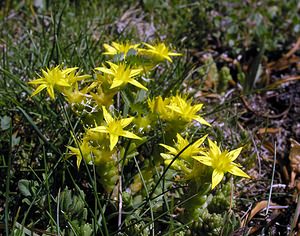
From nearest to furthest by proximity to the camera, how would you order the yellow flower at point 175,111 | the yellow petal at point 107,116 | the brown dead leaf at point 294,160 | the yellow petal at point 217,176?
1. the yellow petal at point 217,176
2. the yellow petal at point 107,116
3. the yellow flower at point 175,111
4. the brown dead leaf at point 294,160

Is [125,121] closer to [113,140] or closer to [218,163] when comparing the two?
[113,140]

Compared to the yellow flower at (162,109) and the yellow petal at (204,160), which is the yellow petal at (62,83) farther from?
the yellow petal at (204,160)

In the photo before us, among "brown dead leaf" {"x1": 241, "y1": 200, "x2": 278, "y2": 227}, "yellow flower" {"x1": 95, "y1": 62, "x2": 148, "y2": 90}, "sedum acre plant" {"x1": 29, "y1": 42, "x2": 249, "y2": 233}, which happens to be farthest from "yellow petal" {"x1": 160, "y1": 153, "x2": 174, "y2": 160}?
"brown dead leaf" {"x1": 241, "y1": 200, "x2": 278, "y2": 227}

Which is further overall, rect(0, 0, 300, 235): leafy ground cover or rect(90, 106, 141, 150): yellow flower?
rect(0, 0, 300, 235): leafy ground cover

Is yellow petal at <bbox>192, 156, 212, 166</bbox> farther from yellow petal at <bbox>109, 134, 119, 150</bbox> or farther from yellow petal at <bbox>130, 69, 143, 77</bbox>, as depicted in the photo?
yellow petal at <bbox>130, 69, 143, 77</bbox>

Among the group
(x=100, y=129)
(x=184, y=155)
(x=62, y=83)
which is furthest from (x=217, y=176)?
(x=62, y=83)

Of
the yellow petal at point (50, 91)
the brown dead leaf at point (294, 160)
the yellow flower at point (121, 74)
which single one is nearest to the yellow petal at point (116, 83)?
the yellow flower at point (121, 74)

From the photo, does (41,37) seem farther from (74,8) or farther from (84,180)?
(84,180)

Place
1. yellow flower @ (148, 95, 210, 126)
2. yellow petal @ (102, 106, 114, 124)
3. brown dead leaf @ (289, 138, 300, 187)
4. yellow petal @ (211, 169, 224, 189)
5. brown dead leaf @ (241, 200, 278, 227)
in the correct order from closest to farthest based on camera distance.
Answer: yellow petal @ (211, 169, 224, 189) < yellow petal @ (102, 106, 114, 124) < yellow flower @ (148, 95, 210, 126) < brown dead leaf @ (241, 200, 278, 227) < brown dead leaf @ (289, 138, 300, 187)
